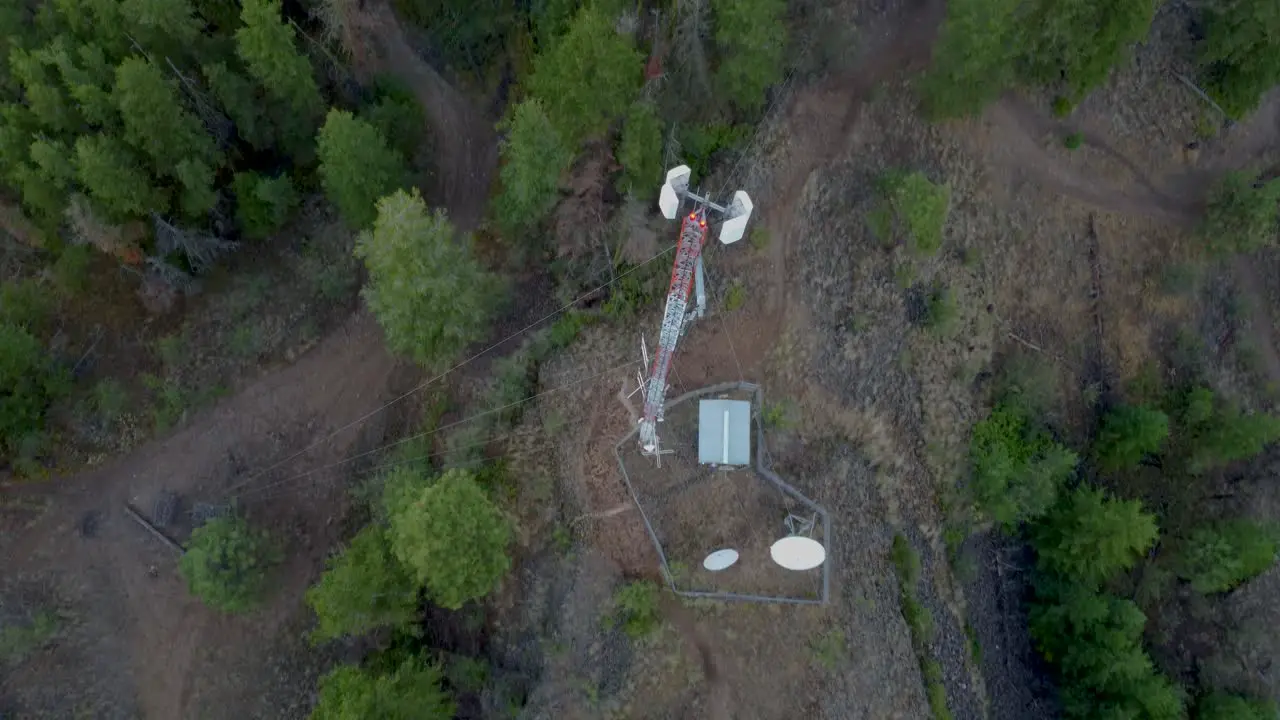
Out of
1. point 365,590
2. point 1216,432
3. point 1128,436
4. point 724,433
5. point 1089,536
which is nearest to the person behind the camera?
point 365,590

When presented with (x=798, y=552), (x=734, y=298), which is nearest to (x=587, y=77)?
(x=734, y=298)

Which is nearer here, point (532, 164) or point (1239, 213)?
point (532, 164)

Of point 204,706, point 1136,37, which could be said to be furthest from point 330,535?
point 1136,37

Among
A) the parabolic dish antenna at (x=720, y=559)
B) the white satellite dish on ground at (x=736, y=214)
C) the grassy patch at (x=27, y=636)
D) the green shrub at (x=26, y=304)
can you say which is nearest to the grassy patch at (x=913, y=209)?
the white satellite dish on ground at (x=736, y=214)

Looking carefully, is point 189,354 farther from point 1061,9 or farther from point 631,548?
point 1061,9

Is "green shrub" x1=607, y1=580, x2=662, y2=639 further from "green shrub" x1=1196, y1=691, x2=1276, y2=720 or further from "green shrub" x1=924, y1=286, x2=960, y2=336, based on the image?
"green shrub" x1=1196, y1=691, x2=1276, y2=720

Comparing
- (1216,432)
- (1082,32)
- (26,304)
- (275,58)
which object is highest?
(1082,32)

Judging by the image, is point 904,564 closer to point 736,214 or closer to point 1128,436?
point 1128,436
